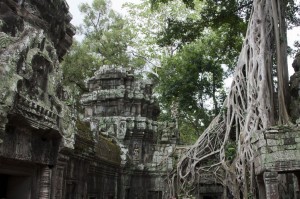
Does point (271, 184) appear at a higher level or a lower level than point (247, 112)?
lower

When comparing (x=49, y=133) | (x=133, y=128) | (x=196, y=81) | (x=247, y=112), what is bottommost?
(x=49, y=133)

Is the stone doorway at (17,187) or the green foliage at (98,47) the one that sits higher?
the green foliage at (98,47)

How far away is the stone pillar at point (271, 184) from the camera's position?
5184 millimetres

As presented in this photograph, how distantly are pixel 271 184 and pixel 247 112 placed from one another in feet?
7.72

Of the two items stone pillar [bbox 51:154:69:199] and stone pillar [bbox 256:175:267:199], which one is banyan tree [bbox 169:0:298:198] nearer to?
stone pillar [bbox 256:175:267:199]

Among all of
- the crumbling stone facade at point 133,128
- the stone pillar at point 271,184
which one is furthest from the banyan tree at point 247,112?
the crumbling stone facade at point 133,128

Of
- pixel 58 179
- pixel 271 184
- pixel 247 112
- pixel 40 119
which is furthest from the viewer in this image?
pixel 247 112

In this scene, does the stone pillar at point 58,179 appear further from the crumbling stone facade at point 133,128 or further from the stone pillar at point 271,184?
the crumbling stone facade at point 133,128

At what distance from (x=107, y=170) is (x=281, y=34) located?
5.61 meters

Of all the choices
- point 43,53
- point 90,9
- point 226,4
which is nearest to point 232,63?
point 226,4

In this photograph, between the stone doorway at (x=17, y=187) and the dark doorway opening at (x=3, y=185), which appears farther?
the dark doorway opening at (x=3, y=185)

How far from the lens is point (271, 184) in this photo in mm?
5246

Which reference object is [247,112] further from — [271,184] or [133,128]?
[133,128]

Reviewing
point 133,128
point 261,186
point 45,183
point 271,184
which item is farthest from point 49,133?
point 133,128
